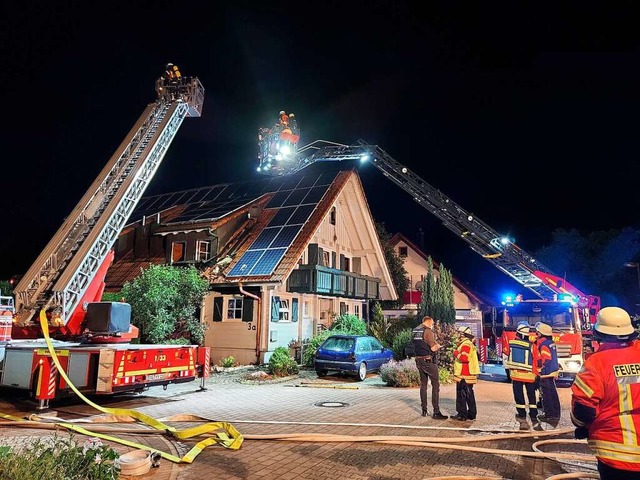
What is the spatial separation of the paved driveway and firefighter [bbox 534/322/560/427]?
283 mm

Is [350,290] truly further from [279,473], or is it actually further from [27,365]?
[279,473]

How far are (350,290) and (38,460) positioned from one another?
1845 centimetres

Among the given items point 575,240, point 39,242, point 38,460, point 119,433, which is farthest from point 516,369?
point 575,240

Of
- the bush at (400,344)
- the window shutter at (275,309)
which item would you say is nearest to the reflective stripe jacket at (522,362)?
the bush at (400,344)

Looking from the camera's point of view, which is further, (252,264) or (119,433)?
(252,264)

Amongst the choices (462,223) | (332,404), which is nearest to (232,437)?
(332,404)

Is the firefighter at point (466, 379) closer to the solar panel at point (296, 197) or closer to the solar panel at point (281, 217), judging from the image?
the solar panel at point (281, 217)

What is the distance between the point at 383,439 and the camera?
6383 millimetres

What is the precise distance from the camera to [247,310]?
56.4 feet

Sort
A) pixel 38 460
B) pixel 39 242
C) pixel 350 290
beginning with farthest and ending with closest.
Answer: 1. pixel 39 242
2. pixel 350 290
3. pixel 38 460

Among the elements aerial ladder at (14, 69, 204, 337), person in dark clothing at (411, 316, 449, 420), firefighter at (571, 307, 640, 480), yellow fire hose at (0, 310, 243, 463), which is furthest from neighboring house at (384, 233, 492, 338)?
firefighter at (571, 307, 640, 480)

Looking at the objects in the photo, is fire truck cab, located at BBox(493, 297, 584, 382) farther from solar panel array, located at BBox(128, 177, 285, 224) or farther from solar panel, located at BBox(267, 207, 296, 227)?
solar panel array, located at BBox(128, 177, 285, 224)

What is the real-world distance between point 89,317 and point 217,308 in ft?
28.0

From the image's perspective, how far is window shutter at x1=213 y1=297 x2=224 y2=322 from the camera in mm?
17891
